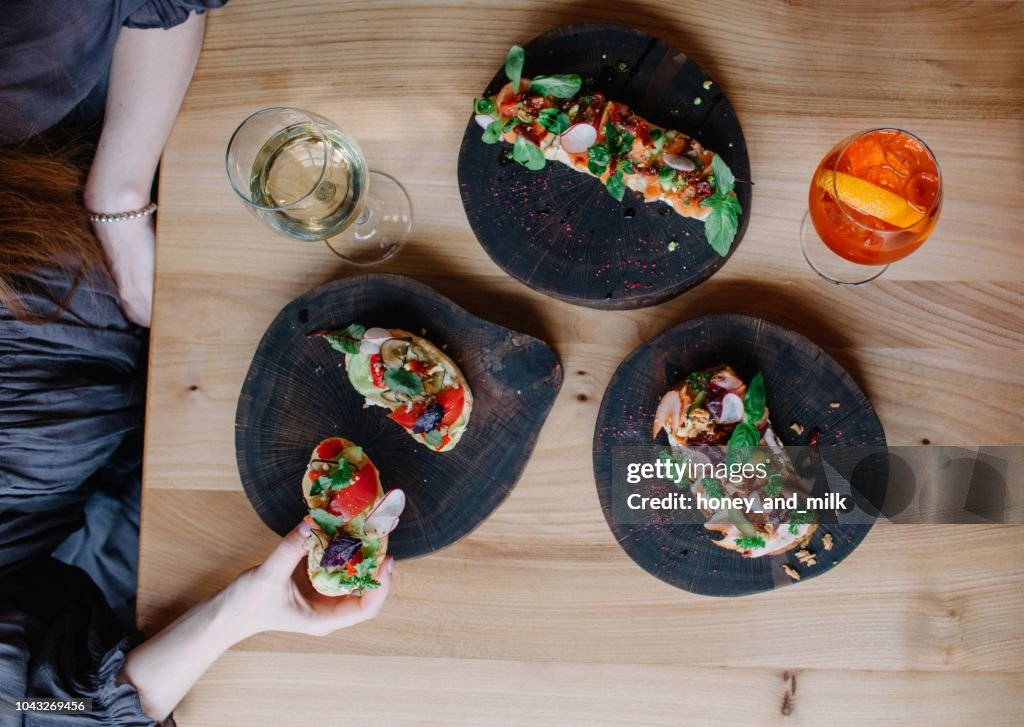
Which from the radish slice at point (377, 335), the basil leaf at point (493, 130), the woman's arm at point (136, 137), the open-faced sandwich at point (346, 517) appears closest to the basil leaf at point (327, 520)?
the open-faced sandwich at point (346, 517)

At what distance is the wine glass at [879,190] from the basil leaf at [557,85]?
1.23ft

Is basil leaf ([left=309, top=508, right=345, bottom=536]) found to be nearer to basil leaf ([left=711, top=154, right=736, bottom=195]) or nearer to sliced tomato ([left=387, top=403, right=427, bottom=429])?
sliced tomato ([left=387, top=403, right=427, bottom=429])

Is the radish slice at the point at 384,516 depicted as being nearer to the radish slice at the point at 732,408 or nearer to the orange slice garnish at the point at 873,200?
the radish slice at the point at 732,408

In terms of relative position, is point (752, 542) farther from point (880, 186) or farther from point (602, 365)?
point (880, 186)

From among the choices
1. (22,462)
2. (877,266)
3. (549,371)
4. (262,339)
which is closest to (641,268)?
(549,371)

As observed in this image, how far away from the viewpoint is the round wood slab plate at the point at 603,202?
43.3 inches

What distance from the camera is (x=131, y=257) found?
4.02 feet

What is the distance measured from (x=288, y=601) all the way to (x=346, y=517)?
181 mm

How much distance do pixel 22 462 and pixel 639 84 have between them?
3.74 feet

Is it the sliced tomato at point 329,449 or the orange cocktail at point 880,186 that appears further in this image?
the sliced tomato at point 329,449

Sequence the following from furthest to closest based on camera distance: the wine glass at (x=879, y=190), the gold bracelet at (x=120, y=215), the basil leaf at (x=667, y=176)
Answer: the gold bracelet at (x=120, y=215), the basil leaf at (x=667, y=176), the wine glass at (x=879, y=190)

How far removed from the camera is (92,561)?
1.34 meters

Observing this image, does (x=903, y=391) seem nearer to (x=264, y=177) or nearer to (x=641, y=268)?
(x=641, y=268)

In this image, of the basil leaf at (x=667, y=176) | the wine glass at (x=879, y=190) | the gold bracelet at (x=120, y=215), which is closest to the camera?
the wine glass at (x=879, y=190)
